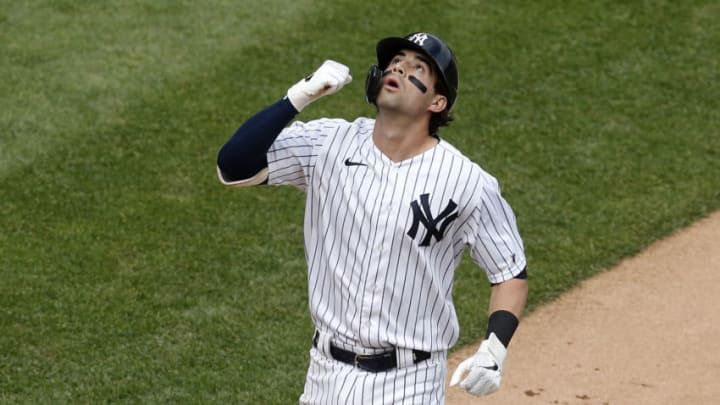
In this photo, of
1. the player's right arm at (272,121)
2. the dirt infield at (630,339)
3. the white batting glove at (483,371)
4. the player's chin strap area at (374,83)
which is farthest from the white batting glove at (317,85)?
the dirt infield at (630,339)

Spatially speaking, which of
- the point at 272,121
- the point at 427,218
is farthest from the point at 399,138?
the point at 272,121

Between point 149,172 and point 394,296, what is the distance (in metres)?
4.22

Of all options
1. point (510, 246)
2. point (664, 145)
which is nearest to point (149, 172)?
point (664, 145)

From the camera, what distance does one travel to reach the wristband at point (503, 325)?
4.56 metres

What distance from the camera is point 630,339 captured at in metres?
7.26

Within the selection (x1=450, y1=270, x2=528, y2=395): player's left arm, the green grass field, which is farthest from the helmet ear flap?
the green grass field

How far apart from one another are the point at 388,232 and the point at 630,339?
124 inches

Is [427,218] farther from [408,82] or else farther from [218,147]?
[218,147]

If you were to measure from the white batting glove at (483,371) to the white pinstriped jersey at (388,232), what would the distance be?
0.25m

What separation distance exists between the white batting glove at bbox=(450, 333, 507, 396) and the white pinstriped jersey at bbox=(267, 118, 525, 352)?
252 mm

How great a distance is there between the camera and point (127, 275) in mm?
7457

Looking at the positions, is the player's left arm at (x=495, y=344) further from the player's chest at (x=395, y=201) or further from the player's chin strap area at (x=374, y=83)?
the player's chin strap area at (x=374, y=83)

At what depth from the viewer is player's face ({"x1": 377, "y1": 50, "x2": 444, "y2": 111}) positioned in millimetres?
4570

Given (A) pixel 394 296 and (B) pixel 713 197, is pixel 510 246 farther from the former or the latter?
(B) pixel 713 197
